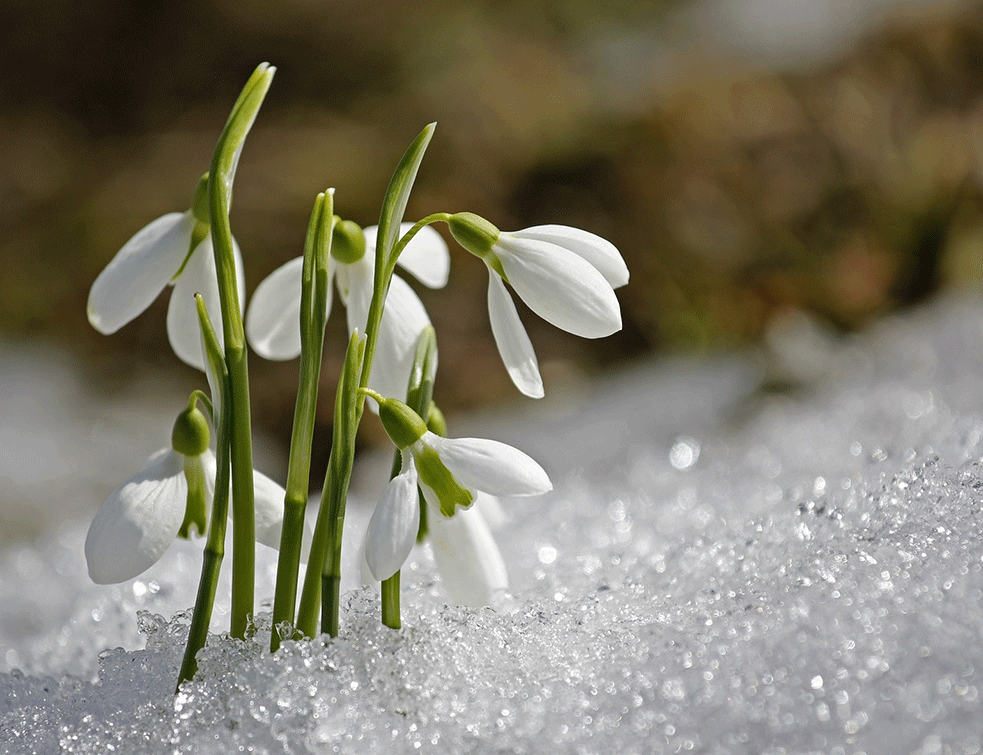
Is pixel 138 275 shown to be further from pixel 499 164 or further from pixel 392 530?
pixel 499 164

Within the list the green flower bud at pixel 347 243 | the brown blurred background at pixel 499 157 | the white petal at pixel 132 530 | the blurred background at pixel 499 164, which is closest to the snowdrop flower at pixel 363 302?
the green flower bud at pixel 347 243

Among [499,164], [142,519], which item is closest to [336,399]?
[142,519]

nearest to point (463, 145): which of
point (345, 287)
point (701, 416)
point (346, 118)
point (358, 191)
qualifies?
point (358, 191)

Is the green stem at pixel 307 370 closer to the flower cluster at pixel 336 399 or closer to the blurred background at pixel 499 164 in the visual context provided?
the flower cluster at pixel 336 399

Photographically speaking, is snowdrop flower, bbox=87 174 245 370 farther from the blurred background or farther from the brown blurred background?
the brown blurred background

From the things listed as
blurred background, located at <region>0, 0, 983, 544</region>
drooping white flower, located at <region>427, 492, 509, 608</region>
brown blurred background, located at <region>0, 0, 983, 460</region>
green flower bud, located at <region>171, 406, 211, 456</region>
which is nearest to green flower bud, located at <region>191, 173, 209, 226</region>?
green flower bud, located at <region>171, 406, 211, 456</region>
